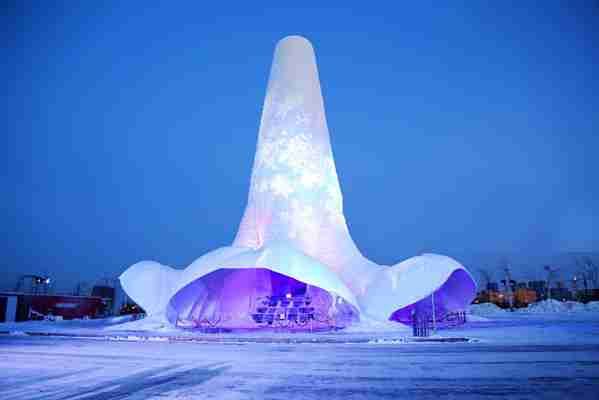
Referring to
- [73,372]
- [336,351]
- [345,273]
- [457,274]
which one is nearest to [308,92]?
[345,273]

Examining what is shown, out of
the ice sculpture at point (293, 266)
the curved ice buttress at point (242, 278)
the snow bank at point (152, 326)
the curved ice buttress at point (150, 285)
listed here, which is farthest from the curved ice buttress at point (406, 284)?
the curved ice buttress at point (150, 285)

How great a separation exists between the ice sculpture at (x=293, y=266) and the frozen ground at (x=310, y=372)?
9189mm

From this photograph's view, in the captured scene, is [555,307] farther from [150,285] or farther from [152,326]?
[152,326]

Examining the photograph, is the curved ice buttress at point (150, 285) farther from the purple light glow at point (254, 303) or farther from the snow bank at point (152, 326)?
the purple light glow at point (254, 303)

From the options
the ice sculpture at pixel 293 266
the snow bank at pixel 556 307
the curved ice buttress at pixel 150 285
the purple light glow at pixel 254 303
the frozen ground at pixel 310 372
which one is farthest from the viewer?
the snow bank at pixel 556 307

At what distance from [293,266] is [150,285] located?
306 inches

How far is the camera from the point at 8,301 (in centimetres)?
2814

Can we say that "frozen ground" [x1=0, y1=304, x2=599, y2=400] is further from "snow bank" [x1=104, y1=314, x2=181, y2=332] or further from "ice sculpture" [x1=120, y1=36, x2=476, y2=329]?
"ice sculpture" [x1=120, y1=36, x2=476, y2=329]

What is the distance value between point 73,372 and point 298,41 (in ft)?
85.2

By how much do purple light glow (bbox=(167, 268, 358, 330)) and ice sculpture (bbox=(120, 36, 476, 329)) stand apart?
0.05 m

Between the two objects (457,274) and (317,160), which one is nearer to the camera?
(457,274)

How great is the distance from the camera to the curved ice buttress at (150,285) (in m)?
21.0

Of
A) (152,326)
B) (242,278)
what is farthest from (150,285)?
(242,278)

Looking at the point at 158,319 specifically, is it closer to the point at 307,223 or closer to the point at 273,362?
the point at 307,223
